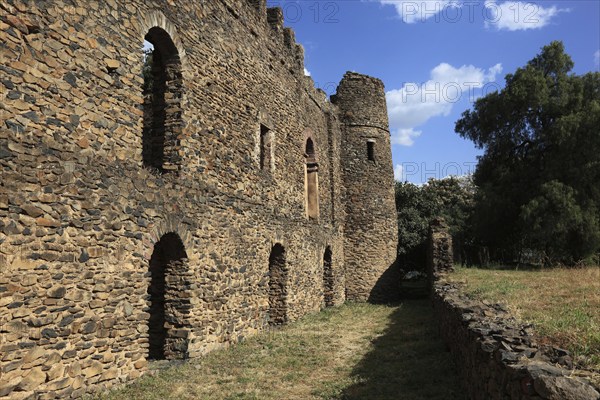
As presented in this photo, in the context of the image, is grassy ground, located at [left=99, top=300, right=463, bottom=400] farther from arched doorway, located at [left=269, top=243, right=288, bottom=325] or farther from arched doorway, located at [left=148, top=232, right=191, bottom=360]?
arched doorway, located at [left=269, top=243, right=288, bottom=325]

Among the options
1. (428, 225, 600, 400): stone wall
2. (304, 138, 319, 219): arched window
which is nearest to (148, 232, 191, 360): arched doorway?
(428, 225, 600, 400): stone wall

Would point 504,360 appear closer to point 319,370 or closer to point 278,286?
point 319,370

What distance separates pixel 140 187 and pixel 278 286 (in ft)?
21.6

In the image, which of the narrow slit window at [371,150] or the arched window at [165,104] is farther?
the narrow slit window at [371,150]

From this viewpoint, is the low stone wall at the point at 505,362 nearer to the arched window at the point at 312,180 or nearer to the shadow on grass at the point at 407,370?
the shadow on grass at the point at 407,370

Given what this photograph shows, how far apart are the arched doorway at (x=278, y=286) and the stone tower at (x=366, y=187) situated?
6.76 m

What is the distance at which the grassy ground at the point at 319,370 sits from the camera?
6367 millimetres

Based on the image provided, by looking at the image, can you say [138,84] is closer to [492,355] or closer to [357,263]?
[492,355]

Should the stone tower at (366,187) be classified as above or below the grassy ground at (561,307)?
above

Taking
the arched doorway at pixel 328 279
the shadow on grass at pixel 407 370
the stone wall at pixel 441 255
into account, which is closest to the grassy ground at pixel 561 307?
the shadow on grass at pixel 407 370

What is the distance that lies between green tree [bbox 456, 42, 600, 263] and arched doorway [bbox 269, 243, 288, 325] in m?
11.3

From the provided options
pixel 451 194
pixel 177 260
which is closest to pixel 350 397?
pixel 177 260

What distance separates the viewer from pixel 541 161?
21250mm

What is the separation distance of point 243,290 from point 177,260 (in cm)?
231
